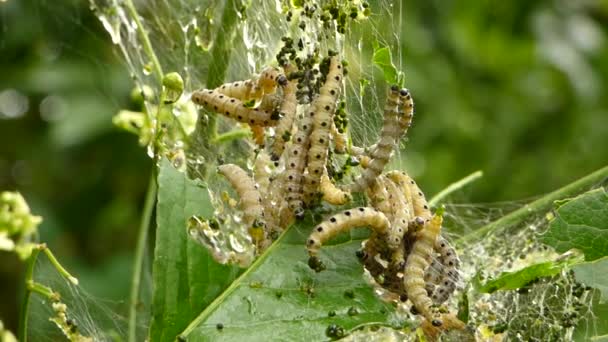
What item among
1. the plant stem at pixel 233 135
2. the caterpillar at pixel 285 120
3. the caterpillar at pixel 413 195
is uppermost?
the plant stem at pixel 233 135

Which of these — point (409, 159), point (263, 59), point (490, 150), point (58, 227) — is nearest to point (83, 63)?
point (58, 227)

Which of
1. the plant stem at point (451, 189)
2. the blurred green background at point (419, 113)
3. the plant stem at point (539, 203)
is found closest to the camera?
the plant stem at point (539, 203)

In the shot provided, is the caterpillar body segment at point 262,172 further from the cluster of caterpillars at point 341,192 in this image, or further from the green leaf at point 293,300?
the green leaf at point 293,300

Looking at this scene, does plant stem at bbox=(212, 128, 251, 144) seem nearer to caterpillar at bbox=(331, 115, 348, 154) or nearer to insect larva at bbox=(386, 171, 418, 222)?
caterpillar at bbox=(331, 115, 348, 154)

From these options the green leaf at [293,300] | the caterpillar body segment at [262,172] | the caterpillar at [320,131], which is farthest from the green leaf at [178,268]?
the caterpillar at [320,131]

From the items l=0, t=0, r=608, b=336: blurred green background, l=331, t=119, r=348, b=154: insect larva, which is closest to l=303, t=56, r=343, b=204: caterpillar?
l=331, t=119, r=348, b=154: insect larva

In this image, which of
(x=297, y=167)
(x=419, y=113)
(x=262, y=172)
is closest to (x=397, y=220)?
(x=297, y=167)

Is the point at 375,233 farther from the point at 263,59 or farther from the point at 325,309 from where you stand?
the point at 263,59
